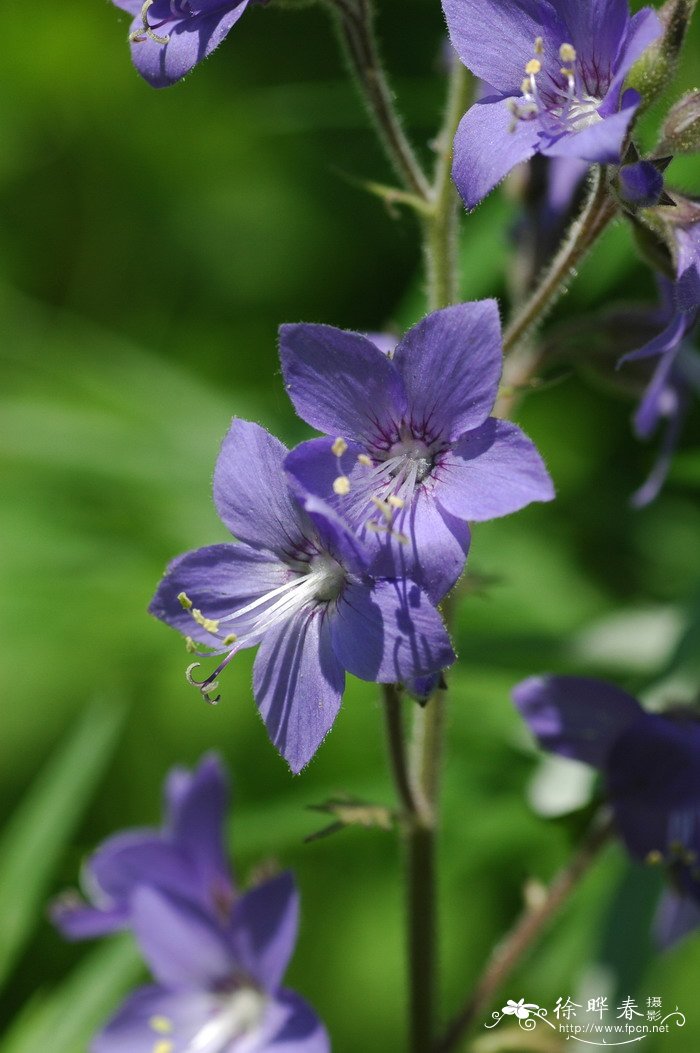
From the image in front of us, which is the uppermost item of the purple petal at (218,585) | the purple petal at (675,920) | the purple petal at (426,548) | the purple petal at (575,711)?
the purple petal at (218,585)

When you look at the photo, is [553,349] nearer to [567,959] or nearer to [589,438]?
[567,959]

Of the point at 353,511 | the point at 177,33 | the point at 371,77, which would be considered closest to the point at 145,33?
the point at 177,33

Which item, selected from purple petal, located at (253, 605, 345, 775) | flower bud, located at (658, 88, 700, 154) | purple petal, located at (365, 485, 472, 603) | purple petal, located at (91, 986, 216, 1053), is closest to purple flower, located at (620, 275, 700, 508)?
flower bud, located at (658, 88, 700, 154)

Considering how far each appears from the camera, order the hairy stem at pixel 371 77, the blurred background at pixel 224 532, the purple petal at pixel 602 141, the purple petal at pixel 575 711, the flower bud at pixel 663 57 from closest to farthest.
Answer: the purple petal at pixel 602 141 < the flower bud at pixel 663 57 < the hairy stem at pixel 371 77 < the purple petal at pixel 575 711 < the blurred background at pixel 224 532

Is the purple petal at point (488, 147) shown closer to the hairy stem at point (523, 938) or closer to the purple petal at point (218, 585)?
the purple petal at point (218, 585)

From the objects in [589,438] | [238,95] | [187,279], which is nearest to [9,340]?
[187,279]

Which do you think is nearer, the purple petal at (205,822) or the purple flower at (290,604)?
the purple flower at (290,604)

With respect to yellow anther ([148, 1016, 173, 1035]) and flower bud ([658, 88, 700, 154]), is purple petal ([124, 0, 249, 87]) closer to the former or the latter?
flower bud ([658, 88, 700, 154])

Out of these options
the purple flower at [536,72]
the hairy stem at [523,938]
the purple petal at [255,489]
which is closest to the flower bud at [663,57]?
the purple flower at [536,72]
